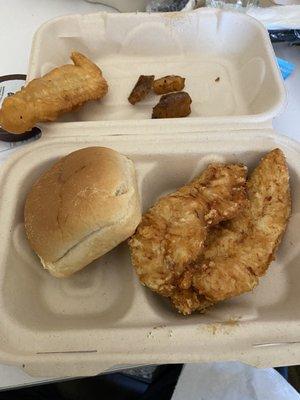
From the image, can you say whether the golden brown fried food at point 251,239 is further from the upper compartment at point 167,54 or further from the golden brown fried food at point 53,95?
the golden brown fried food at point 53,95

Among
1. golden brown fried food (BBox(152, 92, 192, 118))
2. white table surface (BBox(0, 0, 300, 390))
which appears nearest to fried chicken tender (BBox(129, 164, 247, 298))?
golden brown fried food (BBox(152, 92, 192, 118))

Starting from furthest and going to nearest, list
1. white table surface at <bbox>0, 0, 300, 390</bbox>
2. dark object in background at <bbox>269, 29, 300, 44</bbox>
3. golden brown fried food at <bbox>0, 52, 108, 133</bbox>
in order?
dark object in background at <bbox>269, 29, 300, 44</bbox>
white table surface at <bbox>0, 0, 300, 390</bbox>
golden brown fried food at <bbox>0, 52, 108, 133</bbox>

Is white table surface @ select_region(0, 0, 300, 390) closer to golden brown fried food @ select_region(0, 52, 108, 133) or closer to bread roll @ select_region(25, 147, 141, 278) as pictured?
golden brown fried food @ select_region(0, 52, 108, 133)

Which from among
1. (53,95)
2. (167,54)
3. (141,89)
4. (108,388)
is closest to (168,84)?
(141,89)

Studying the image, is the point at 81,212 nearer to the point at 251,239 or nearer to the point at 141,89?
the point at 251,239

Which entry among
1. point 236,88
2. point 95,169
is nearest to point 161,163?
point 95,169

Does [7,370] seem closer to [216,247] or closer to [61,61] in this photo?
[216,247]

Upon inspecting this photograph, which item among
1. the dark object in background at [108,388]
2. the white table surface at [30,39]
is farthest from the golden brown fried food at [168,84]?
the dark object in background at [108,388]
